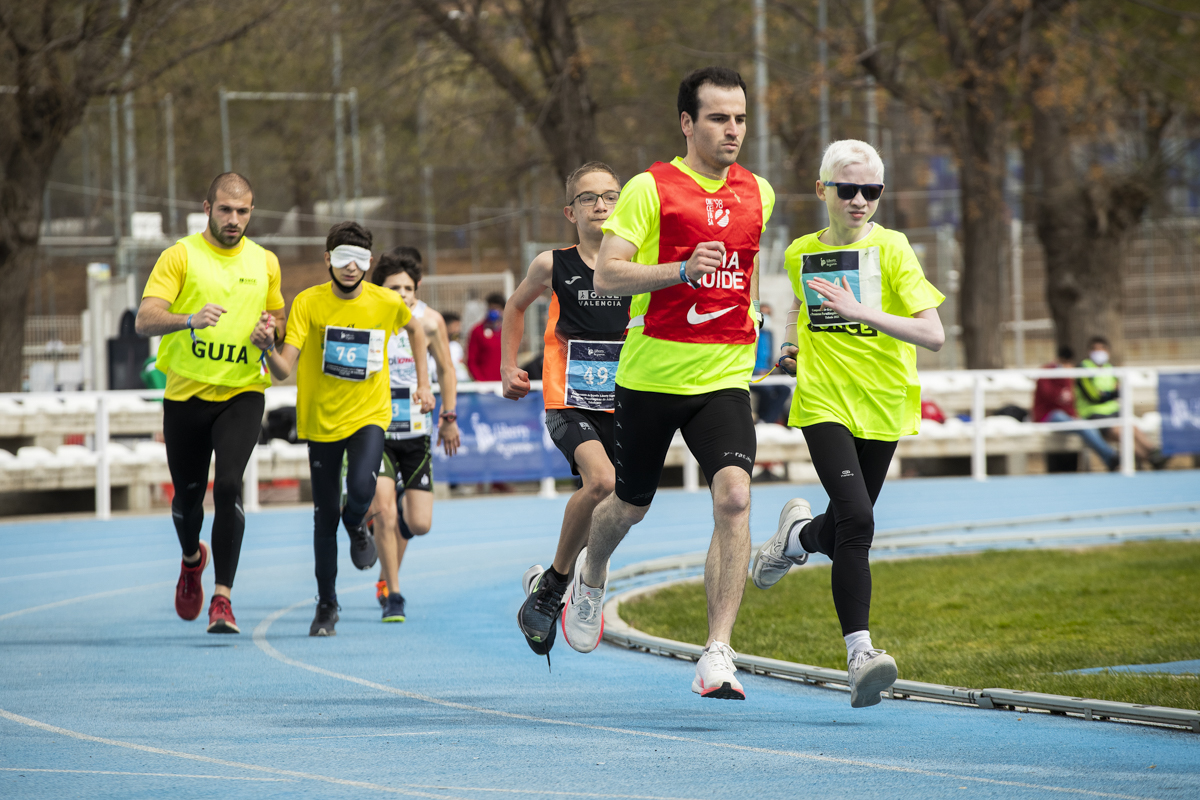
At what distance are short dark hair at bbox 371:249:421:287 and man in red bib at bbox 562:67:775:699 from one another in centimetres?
369

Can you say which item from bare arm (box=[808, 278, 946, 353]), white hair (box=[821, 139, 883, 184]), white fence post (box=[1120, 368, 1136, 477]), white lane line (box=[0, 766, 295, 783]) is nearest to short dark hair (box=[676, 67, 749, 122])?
white hair (box=[821, 139, 883, 184])

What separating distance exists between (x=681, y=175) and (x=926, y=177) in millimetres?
28868

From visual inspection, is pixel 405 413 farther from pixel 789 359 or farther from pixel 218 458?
pixel 789 359

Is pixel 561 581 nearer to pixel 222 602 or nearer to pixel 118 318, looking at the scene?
pixel 222 602

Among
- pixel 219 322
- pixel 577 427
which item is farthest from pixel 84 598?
pixel 577 427

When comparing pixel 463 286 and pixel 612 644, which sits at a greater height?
pixel 463 286

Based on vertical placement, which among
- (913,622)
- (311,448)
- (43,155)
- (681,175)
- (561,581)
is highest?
(43,155)

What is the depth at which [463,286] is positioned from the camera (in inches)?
981

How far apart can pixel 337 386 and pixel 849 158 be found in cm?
353

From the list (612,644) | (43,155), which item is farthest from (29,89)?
(612,644)

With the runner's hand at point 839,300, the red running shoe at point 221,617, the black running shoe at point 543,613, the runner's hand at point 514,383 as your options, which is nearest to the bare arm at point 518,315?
the runner's hand at point 514,383

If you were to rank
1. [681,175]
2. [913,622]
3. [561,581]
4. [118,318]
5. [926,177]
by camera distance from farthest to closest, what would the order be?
[926,177] → [118,318] → [913,622] → [561,581] → [681,175]

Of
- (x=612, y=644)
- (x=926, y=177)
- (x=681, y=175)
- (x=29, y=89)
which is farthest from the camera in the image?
(x=926, y=177)

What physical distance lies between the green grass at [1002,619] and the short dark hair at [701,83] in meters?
2.70
